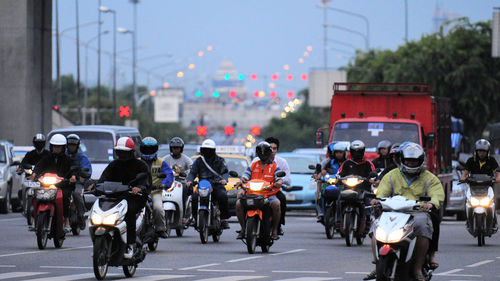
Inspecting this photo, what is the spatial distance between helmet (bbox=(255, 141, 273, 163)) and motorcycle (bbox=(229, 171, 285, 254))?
41 centimetres

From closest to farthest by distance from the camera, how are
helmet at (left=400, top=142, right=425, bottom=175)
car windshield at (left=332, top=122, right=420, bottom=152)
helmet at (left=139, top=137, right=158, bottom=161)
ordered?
helmet at (left=400, top=142, right=425, bottom=175) < helmet at (left=139, top=137, right=158, bottom=161) < car windshield at (left=332, top=122, right=420, bottom=152)

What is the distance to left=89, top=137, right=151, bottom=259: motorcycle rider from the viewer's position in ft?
48.5

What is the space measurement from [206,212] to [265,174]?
1.68m

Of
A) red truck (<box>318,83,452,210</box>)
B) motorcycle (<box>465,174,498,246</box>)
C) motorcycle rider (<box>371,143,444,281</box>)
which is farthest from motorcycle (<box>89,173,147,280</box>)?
red truck (<box>318,83,452,210</box>)

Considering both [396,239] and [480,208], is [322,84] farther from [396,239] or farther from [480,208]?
[396,239]

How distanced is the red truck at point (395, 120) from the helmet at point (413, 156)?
14752 mm

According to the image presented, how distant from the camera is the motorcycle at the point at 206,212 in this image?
2062 cm

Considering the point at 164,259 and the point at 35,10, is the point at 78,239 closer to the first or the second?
the point at 164,259

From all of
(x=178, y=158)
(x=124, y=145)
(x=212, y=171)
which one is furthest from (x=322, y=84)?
(x=124, y=145)

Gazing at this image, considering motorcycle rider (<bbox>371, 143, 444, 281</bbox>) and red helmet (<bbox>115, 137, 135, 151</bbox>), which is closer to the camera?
motorcycle rider (<bbox>371, 143, 444, 281</bbox>)

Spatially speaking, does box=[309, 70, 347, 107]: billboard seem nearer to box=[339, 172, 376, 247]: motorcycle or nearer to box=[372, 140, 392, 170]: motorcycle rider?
box=[372, 140, 392, 170]: motorcycle rider

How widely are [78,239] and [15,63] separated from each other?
23.1m

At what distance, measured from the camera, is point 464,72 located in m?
64.6

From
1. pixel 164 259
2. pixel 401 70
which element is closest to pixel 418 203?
pixel 164 259
